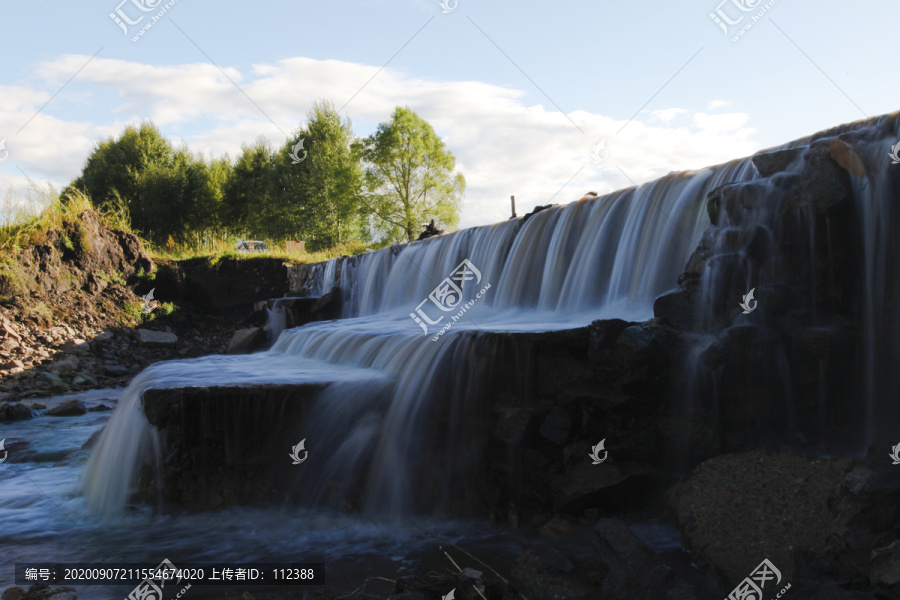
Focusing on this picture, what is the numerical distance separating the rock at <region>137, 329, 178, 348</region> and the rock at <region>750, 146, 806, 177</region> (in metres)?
16.7

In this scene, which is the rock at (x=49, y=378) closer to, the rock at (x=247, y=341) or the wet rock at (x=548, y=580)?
the rock at (x=247, y=341)

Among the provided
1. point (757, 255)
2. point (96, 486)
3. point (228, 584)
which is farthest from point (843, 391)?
point (96, 486)

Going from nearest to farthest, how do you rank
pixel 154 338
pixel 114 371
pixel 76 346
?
pixel 114 371 → pixel 76 346 → pixel 154 338

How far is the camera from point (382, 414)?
21.6 ft

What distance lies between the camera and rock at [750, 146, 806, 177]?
6.19m

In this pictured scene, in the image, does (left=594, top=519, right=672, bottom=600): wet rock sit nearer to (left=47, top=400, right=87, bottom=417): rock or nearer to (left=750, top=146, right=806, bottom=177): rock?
(left=750, top=146, right=806, bottom=177): rock

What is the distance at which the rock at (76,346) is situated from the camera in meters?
15.5

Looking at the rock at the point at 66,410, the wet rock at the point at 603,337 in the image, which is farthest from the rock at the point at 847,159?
the rock at the point at 66,410

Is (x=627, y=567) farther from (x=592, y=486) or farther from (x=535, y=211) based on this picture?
(x=535, y=211)

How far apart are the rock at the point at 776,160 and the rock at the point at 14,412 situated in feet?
40.2

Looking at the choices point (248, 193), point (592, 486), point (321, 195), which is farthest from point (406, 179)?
point (592, 486)

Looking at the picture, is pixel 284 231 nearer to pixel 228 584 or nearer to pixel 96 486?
pixel 96 486

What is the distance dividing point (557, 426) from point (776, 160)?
142 inches

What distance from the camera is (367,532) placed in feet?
18.1
